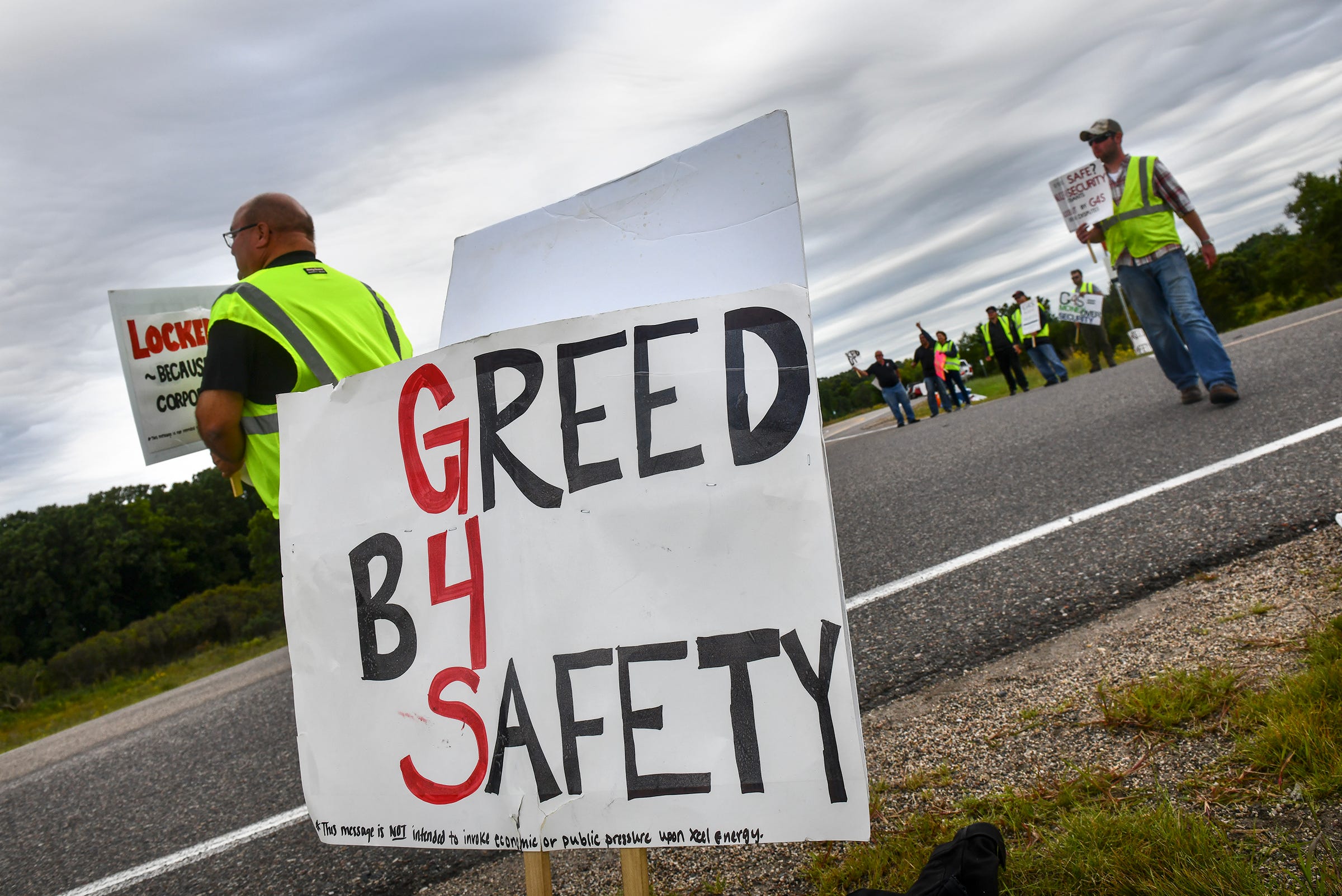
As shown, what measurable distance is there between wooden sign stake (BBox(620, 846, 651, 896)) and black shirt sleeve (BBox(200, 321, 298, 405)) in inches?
57.5

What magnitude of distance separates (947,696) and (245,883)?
6.77 feet

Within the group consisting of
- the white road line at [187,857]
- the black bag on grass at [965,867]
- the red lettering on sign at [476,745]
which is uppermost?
the red lettering on sign at [476,745]

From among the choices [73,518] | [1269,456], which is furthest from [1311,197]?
[73,518]

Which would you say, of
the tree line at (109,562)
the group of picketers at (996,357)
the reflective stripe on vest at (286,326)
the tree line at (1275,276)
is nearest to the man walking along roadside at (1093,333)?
the group of picketers at (996,357)

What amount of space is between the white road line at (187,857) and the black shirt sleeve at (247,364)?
1453 millimetres

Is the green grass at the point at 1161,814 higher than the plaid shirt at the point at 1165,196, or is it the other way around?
the plaid shirt at the point at 1165,196

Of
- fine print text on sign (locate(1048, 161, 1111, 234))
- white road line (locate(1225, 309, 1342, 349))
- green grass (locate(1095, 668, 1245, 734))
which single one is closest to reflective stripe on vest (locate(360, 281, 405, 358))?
green grass (locate(1095, 668, 1245, 734))

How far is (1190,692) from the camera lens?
6.16 feet

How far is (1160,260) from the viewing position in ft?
16.4

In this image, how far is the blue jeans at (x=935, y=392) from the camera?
51.1 ft

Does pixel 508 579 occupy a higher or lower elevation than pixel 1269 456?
higher

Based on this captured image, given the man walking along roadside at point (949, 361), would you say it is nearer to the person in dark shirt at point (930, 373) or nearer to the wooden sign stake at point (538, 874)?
the person in dark shirt at point (930, 373)

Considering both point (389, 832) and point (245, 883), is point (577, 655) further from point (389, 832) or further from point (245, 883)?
point (245, 883)

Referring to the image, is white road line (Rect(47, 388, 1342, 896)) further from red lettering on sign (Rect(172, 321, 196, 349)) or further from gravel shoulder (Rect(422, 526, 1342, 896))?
red lettering on sign (Rect(172, 321, 196, 349))
